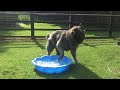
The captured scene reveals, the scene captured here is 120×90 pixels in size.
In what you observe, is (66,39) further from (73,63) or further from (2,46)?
(2,46)

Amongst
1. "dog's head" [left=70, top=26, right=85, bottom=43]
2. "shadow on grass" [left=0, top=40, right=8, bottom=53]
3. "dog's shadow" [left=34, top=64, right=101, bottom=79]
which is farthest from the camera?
"shadow on grass" [left=0, top=40, right=8, bottom=53]

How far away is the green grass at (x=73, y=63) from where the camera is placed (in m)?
4.75

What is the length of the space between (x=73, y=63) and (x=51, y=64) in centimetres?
58

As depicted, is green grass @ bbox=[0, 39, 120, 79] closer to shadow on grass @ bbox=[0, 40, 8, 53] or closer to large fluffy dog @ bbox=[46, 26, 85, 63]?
shadow on grass @ bbox=[0, 40, 8, 53]

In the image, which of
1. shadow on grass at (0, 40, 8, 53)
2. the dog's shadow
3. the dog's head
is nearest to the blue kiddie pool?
the dog's shadow

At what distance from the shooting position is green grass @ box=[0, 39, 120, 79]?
187 inches

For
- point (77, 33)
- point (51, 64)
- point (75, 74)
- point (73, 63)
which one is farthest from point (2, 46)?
point (75, 74)

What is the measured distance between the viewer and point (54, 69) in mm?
4734

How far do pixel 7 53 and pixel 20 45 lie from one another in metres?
1.31

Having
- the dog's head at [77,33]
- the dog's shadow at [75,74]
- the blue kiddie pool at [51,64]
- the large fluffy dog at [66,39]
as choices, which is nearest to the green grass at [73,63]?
the dog's shadow at [75,74]

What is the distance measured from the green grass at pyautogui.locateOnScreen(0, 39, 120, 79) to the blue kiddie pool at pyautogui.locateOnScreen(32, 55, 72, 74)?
0.33 ft

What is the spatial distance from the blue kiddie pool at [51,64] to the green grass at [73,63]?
10 cm

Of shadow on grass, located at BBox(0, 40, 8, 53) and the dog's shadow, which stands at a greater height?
shadow on grass, located at BBox(0, 40, 8, 53)

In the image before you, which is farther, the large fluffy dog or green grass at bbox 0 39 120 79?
the large fluffy dog
